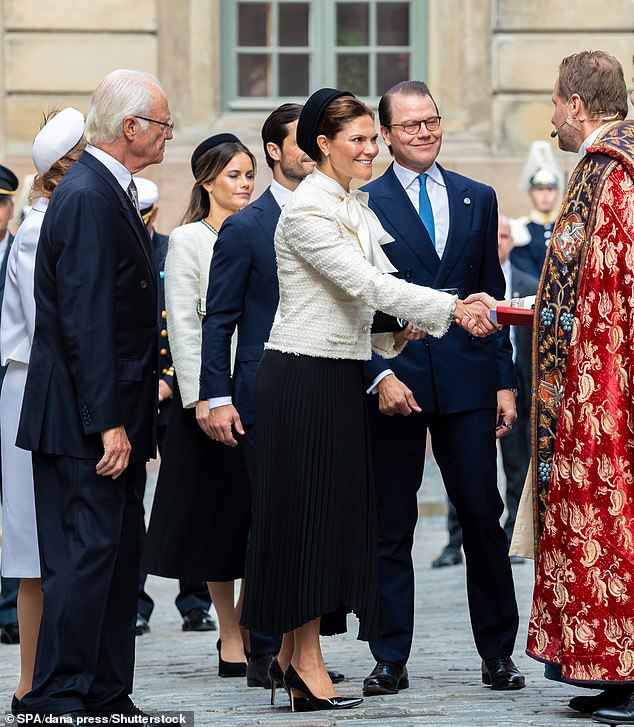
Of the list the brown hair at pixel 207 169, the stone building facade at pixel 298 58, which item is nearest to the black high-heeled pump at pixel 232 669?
the brown hair at pixel 207 169

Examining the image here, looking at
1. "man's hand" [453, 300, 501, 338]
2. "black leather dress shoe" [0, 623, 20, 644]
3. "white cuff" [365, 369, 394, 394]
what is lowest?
"black leather dress shoe" [0, 623, 20, 644]

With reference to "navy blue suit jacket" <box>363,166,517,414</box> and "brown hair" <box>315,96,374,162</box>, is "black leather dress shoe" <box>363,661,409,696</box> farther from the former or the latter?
"brown hair" <box>315,96,374,162</box>

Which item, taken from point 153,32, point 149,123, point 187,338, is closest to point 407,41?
point 153,32

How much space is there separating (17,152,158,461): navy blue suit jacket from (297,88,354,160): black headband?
65 centimetres

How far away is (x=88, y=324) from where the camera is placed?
192 inches

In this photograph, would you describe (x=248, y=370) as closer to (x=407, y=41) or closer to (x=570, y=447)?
(x=570, y=447)

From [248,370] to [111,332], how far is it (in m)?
1.25

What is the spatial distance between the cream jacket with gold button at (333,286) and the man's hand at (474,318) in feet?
0.47

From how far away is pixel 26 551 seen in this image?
5.36 metres

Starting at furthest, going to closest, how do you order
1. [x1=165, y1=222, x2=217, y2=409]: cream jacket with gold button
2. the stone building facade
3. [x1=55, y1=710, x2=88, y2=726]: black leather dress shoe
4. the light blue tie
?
the stone building facade < [x1=165, y1=222, x2=217, y2=409]: cream jacket with gold button < the light blue tie < [x1=55, y1=710, x2=88, y2=726]: black leather dress shoe

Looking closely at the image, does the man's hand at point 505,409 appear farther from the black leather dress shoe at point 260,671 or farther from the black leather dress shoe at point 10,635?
the black leather dress shoe at point 10,635

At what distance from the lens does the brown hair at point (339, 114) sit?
5.31 metres

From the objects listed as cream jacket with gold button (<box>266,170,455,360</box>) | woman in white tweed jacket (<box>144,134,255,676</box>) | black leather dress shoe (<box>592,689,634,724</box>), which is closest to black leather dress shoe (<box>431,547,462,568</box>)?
woman in white tweed jacket (<box>144,134,255,676</box>)

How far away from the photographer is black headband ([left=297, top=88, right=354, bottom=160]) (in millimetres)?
5340
